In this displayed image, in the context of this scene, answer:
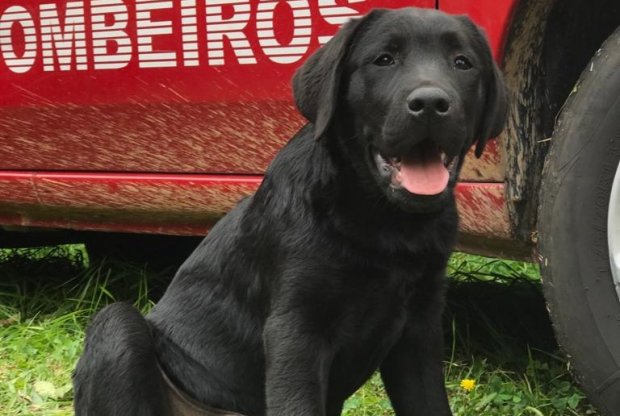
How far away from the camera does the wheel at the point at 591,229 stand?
8.95 feet

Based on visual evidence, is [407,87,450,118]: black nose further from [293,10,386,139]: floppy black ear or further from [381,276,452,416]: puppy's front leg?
[381,276,452,416]: puppy's front leg

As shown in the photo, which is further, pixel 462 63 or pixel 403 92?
pixel 462 63

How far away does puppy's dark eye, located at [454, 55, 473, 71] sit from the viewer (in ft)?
8.60

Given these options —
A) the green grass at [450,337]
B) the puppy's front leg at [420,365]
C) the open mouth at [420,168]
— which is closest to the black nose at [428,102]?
the open mouth at [420,168]

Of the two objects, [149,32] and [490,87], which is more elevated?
[490,87]

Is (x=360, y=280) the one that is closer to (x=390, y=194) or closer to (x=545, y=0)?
(x=390, y=194)

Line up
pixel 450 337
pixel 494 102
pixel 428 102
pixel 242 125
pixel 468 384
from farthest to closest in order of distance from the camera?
pixel 450 337
pixel 242 125
pixel 468 384
pixel 494 102
pixel 428 102

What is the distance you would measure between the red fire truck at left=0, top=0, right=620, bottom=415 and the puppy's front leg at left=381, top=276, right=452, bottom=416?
30 cm

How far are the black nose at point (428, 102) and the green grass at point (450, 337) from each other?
3.86 feet

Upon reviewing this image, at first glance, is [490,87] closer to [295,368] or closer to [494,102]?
[494,102]

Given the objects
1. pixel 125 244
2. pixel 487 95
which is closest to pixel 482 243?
pixel 487 95

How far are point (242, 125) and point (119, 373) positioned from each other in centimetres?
107

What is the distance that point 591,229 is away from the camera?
2.75 metres

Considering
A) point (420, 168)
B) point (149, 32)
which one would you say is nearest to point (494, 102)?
point (420, 168)
